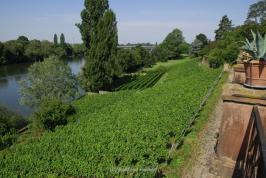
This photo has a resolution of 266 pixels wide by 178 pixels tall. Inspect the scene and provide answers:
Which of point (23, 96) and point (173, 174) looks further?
point (23, 96)

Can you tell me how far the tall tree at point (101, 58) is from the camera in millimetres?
31828

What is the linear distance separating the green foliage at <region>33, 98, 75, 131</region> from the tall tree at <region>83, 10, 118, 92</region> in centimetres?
1187

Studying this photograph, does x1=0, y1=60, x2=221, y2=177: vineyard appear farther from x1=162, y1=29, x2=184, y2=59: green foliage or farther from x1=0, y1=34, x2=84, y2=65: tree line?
x1=0, y1=34, x2=84, y2=65: tree line

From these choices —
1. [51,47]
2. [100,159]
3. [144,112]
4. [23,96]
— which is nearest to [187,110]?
[144,112]

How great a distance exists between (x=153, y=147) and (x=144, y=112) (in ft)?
21.9

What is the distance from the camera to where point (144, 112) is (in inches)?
672

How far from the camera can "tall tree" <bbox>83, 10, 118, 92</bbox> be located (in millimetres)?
31828

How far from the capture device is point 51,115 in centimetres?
1956

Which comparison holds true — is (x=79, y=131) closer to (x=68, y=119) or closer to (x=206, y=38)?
(x=68, y=119)

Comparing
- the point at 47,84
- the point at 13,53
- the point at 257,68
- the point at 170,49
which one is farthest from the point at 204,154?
the point at 13,53

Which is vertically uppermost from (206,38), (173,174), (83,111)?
(206,38)

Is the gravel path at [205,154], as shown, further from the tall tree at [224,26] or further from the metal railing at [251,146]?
the tall tree at [224,26]

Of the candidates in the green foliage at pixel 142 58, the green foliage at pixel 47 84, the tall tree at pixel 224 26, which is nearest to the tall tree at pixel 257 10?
the tall tree at pixel 224 26

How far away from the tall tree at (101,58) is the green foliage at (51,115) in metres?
11.9
